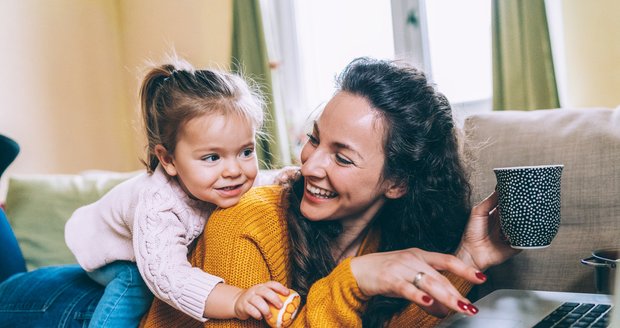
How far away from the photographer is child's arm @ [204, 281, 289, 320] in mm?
1130

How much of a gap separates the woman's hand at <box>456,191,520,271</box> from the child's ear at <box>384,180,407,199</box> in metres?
0.16

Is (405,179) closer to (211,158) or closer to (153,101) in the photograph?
(211,158)

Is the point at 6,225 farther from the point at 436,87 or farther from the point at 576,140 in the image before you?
the point at 576,140

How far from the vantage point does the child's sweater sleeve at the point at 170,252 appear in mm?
1267

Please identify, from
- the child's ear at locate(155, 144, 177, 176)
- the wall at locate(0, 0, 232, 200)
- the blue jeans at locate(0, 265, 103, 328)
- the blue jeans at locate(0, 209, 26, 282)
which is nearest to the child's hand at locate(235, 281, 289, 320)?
the child's ear at locate(155, 144, 177, 176)

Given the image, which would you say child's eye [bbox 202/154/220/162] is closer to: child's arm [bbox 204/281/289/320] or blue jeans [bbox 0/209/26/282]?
child's arm [bbox 204/281/289/320]

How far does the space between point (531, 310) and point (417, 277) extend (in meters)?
0.19

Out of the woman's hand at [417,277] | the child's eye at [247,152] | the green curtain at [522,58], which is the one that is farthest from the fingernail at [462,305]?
the green curtain at [522,58]

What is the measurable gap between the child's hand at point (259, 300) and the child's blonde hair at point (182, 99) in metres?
0.48

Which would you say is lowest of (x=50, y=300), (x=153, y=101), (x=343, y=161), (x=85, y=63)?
(x=50, y=300)

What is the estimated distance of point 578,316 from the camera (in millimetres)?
974

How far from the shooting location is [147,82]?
5.24 feet

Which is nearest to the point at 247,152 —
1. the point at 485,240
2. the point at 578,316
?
the point at 485,240

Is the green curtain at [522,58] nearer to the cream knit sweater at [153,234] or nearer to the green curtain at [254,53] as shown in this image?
the green curtain at [254,53]
